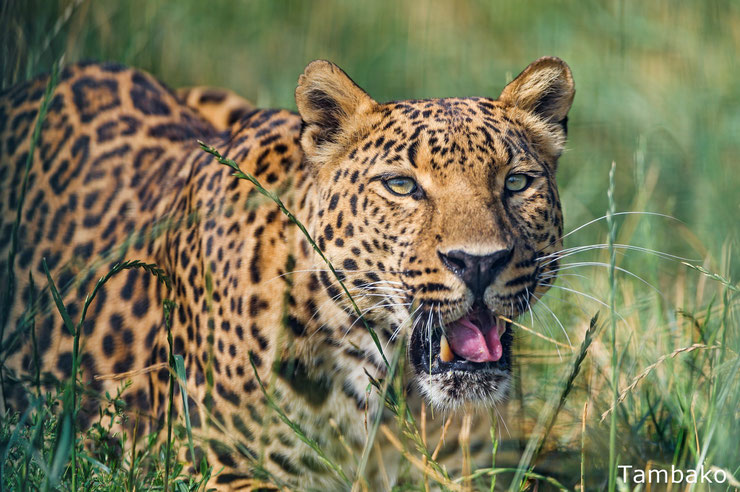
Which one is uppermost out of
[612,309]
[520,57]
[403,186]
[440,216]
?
[520,57]

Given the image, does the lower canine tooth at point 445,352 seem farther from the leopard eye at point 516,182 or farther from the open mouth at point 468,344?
the leopard eye at point 516,182

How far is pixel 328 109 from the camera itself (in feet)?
14.8

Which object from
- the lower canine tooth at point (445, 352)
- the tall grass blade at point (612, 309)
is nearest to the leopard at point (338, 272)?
the lower canine tooth at point (445, 352)

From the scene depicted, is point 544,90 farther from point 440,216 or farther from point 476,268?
point 476,268

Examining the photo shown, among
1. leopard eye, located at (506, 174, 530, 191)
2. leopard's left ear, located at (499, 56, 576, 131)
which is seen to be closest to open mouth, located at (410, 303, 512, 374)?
leopard eye, located at (506, 174, 530, 191)

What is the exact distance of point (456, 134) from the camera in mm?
4188

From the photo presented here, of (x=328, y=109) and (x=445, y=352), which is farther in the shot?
(x=328, y=109)

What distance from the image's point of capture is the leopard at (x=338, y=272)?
398cm

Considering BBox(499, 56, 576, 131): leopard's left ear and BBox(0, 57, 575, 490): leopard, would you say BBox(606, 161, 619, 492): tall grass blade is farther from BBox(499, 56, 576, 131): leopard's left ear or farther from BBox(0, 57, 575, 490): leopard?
BBox(499, 56, 576, 131): leopard's left ear

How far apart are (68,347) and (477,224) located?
2.55 meters

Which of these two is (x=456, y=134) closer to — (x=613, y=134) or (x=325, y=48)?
(x=613, y=134)

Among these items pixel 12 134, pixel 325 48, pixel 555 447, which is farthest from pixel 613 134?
pixel 12 134

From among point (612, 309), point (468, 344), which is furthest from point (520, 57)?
point (612, 309)

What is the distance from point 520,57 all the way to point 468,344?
681cm
